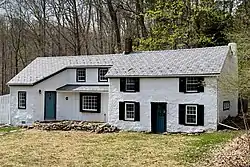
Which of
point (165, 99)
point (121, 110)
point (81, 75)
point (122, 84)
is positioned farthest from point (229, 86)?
point (81, 75)

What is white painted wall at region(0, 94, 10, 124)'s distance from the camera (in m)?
29.7

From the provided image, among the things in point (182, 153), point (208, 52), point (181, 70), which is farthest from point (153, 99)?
point (182, 153)

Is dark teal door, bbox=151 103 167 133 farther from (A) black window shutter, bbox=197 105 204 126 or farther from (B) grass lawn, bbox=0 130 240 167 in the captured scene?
(A) black window shutter, bbox=197 105 204 126

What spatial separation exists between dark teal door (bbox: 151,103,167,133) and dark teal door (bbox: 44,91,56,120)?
815 centimetres

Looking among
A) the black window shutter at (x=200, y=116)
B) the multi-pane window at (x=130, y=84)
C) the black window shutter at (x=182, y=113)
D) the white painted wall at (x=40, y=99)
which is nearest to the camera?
the black window shutter at (x=200, y=116)

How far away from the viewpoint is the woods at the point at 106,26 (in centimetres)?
3114

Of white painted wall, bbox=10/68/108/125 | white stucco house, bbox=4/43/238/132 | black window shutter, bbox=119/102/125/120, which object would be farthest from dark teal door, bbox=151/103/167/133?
white painted wall, bbox=10/68/108/125

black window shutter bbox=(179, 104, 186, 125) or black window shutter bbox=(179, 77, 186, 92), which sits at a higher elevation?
black window shutter bbox=(179, 77, 186, 92)

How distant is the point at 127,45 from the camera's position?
27984 millimetres

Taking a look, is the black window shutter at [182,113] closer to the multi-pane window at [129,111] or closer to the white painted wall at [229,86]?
the white painted wall at [229,86]

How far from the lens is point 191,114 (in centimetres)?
2278

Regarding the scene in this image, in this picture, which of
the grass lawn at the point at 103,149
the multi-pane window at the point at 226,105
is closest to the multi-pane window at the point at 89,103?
the grass lawn at the point at 103,149

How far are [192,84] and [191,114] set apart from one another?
1764 millimetres

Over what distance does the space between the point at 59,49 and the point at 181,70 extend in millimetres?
22302
